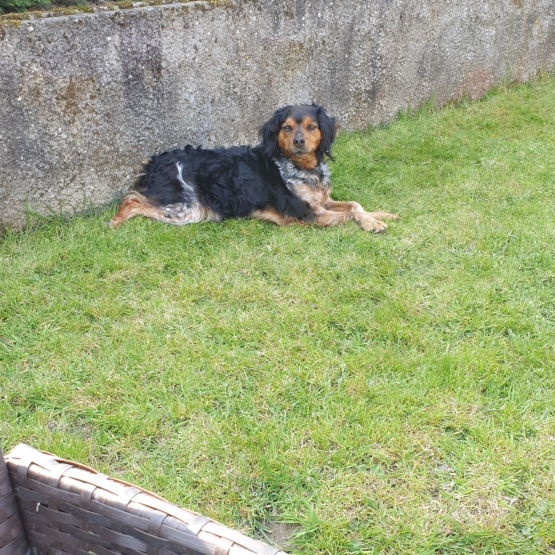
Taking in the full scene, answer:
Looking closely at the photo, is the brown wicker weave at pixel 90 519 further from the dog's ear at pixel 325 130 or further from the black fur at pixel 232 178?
the dog's ear at pixel 325 130

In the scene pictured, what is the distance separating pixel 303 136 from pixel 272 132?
0.31 meters

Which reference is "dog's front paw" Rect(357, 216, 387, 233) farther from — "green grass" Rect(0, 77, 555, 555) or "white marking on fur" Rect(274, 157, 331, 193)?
"white marking on fur" Rect(274, 157, 331, 193)

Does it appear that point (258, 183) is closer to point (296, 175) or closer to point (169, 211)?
point (296, 175)

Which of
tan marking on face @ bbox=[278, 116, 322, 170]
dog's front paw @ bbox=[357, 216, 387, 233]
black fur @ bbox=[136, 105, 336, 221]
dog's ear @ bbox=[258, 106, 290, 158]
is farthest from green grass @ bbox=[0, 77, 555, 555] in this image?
dog's ear @ bbox=[258, 106, 290, 158]

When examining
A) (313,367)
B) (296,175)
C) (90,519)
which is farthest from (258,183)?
(90,519)

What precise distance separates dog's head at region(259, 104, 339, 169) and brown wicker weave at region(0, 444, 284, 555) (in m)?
3.65

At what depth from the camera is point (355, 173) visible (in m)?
5.54

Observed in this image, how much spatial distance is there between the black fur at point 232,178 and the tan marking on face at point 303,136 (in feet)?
0.20

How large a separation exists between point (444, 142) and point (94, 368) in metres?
4.54

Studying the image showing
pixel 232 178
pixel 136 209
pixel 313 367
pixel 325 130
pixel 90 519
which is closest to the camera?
pixel 90 519

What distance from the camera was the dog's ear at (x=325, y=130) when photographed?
4871mm

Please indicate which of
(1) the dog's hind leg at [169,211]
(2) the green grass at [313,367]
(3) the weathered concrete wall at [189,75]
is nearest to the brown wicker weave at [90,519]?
(2) the green grass at [313,367]

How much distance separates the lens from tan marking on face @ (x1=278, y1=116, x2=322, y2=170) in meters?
4.73

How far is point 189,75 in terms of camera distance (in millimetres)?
4855
